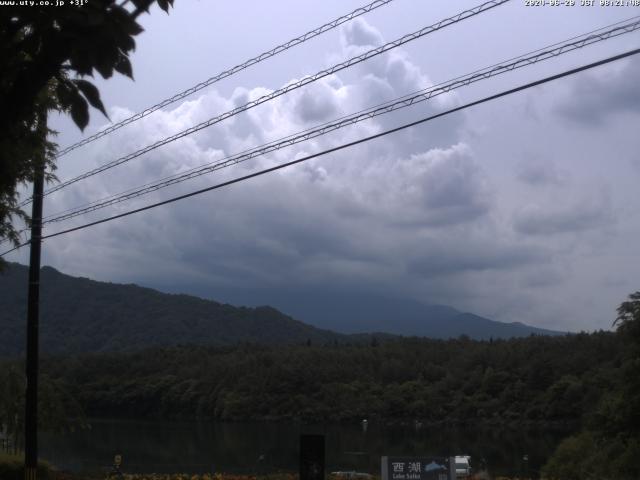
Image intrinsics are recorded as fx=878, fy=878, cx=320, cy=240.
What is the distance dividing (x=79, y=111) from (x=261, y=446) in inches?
1944

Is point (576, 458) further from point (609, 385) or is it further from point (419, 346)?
point (419, 346)

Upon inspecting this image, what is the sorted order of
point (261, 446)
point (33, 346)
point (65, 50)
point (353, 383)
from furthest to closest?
point (353, 383), point (261, 446), point (33, 346), point (65, 50)

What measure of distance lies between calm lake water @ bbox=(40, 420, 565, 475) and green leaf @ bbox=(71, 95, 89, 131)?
24.8 metres

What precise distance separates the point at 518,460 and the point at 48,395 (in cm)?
2879

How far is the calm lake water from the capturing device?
37.8m

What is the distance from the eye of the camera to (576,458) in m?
31.1

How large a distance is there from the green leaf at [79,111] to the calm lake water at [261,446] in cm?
2476

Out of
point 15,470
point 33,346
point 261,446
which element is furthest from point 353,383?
point 33,346

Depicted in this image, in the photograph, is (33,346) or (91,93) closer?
(91,93)

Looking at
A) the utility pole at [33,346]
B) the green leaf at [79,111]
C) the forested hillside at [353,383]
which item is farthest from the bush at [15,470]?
the forested hillside at [353,383]

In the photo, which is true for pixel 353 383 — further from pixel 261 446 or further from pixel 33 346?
pixel 33 346

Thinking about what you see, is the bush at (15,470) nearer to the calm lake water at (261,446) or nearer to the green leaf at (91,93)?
the calm lake water at (261,446)

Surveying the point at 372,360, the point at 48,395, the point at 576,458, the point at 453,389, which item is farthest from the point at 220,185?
the point at 372,360

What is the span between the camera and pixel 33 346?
2002 centimetres
